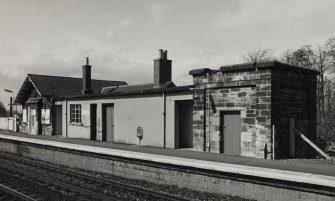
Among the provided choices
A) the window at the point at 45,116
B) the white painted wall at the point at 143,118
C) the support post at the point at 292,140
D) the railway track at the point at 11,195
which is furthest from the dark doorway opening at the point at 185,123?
the window at the point at 45,116

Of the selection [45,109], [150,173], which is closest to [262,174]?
[150,173]

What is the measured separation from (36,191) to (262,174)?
662 cm

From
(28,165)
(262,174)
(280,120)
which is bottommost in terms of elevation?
(28,165)

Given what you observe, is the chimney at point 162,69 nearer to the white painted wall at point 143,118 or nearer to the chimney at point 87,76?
the white painted wall at point 143,118

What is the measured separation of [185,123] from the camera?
650 inches

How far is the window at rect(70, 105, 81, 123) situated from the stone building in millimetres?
10650

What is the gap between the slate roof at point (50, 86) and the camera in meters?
27.2

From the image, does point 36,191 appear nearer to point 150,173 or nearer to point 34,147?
point 150,173

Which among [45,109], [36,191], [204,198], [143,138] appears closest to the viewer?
[204,198]

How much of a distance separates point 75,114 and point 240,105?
13.5 metres

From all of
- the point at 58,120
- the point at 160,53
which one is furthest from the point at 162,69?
the point at 58,120

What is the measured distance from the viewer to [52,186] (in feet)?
36.4

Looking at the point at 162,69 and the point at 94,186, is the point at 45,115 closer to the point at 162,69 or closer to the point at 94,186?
the point at 162,69

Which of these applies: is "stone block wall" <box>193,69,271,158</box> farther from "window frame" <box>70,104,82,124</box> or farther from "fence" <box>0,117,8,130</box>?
"fence" <box>0,117,8,130</box>
